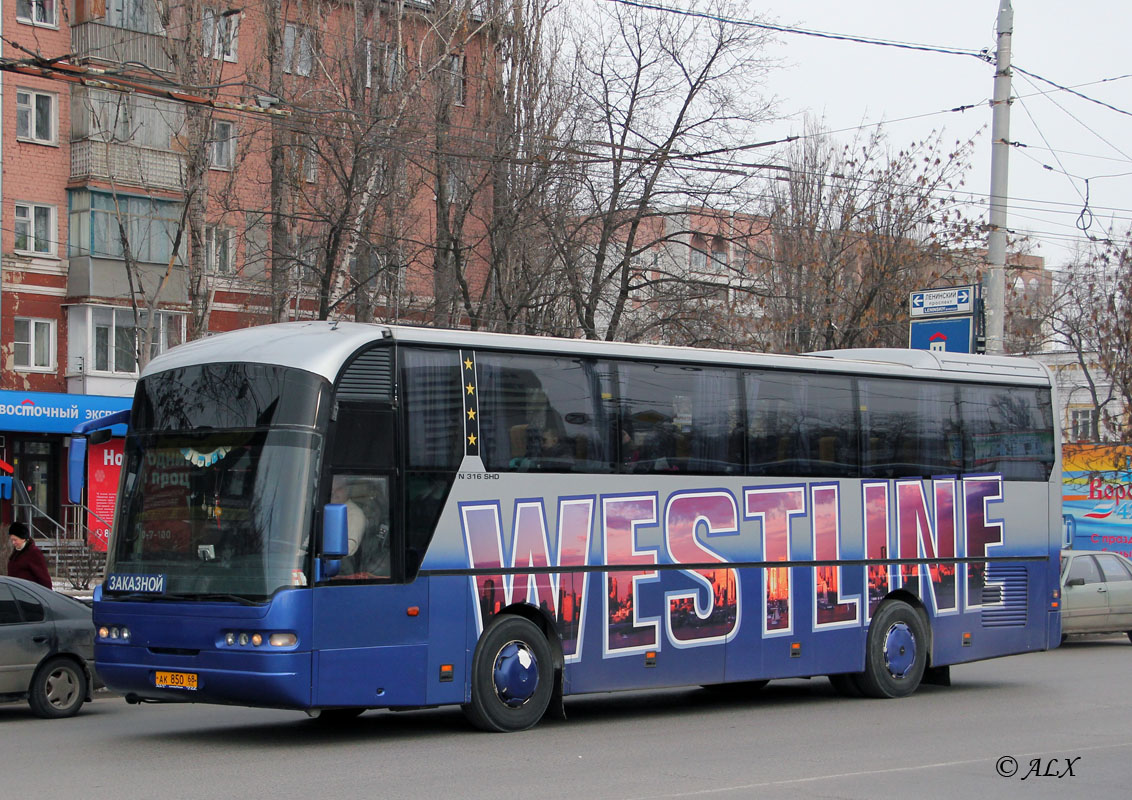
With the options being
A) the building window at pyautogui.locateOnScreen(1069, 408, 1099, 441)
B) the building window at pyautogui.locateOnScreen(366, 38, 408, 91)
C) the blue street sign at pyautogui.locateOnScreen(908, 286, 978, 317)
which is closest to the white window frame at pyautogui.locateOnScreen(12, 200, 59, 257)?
the building window at pyautogui.locateOnScreen(366, 38, 408, 91)

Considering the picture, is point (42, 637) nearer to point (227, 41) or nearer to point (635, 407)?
point (635, 407)

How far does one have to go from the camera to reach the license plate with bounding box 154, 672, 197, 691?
11038 mm

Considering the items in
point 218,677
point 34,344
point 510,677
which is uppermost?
point 34,344

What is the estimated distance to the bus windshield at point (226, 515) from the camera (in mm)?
10922

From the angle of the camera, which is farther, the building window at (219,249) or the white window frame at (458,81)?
the building window at (219,249)

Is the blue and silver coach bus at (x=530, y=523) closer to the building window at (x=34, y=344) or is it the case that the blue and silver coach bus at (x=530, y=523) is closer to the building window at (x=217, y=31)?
the building window at (x=217, y=31)

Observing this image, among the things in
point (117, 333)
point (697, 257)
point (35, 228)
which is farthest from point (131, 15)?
point (697, 257)

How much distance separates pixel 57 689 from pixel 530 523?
517cm

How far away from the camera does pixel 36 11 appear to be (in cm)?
3722

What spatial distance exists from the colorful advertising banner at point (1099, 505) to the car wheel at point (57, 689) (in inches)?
970

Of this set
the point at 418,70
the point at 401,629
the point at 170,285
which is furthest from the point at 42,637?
the point at 170,285

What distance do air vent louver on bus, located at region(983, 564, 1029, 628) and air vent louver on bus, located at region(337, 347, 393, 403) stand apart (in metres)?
8.24

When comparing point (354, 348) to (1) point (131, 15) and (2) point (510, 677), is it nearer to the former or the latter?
(2) point (510, 677)

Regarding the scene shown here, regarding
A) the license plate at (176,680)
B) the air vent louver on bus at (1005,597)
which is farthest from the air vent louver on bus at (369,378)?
the air vent louver on bus at (1005,597)
